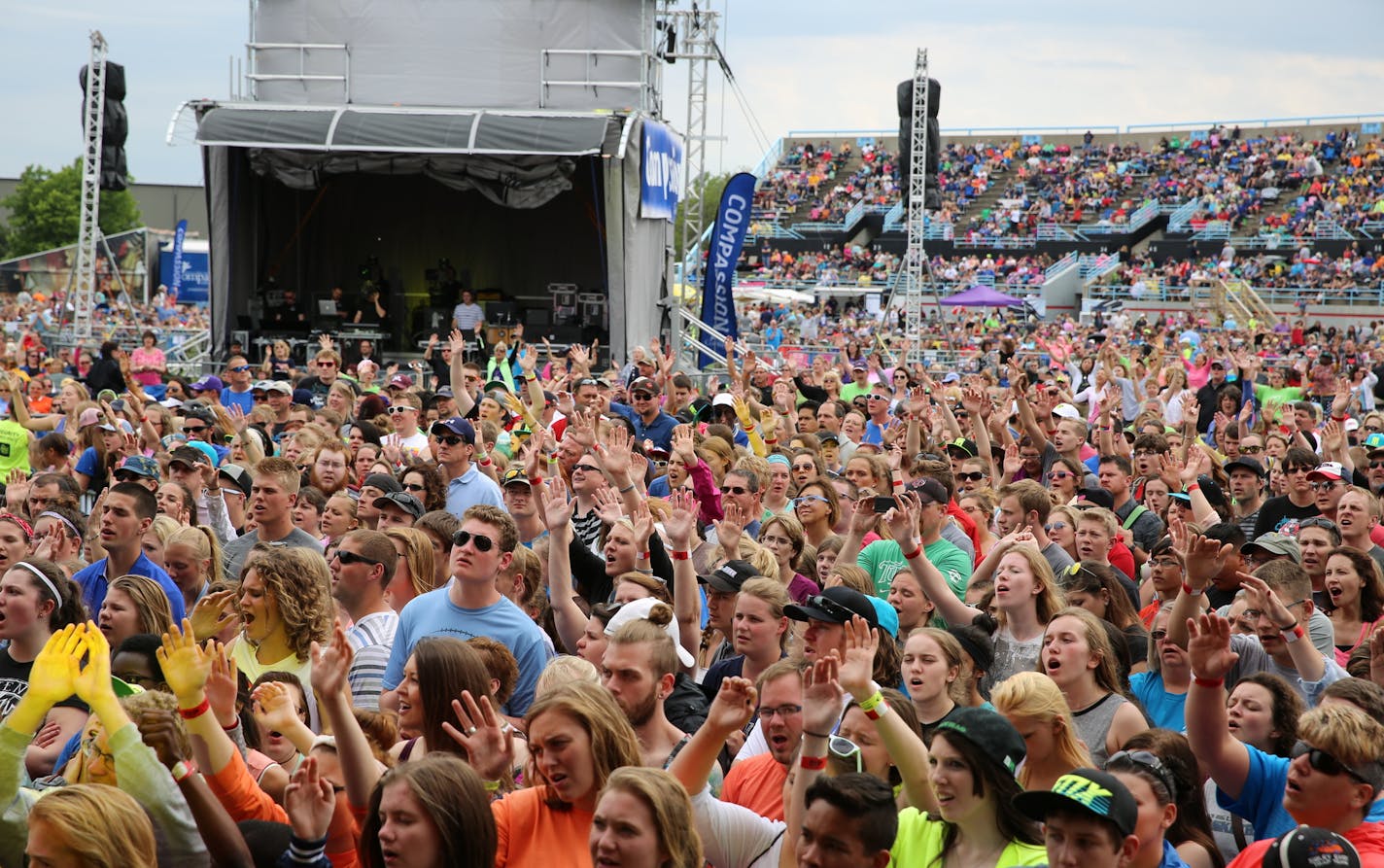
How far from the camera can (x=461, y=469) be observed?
827 cm

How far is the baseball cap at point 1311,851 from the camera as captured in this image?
3.49 metres

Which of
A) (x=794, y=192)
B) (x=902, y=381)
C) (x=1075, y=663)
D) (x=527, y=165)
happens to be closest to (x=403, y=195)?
(x=527, y=165)

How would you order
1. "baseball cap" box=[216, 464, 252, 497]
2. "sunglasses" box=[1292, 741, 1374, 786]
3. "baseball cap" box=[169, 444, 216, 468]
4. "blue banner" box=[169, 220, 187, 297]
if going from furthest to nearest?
"blue banner" box=[169, 220, 187, 297], "baseball cap" box=[216, 464, 252, 497], "baseball cap" box=[169, 444, 216, 468], "sunglasses" box=[1292, 741, 1374, 786]

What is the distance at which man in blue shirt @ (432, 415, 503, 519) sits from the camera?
26.6 ft

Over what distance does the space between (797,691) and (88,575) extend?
3699 mm

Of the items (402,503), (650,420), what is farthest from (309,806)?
(650,420)

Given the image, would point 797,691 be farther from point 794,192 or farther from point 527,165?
point 794,192

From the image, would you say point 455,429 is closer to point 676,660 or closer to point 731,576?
point 731,576

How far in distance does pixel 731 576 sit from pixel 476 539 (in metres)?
1.09

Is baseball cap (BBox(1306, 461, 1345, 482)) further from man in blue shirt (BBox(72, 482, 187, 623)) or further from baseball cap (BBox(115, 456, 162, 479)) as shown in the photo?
baseball cap (BBox(115, 456, 162, 479))

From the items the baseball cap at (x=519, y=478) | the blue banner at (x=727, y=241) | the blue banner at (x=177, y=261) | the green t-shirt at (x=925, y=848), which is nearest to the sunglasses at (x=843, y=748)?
the green t-shirt at (x=925, y=848)

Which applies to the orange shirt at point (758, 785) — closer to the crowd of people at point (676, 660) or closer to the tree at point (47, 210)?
the crowd of people at point (676, 660)

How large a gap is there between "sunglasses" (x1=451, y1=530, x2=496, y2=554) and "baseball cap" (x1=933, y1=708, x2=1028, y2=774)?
2189mm

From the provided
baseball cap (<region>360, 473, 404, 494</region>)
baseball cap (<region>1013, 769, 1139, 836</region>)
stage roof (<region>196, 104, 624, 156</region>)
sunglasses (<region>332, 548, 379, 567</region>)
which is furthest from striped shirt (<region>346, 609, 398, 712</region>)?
stage roof (<region>196, 104, 624, 156</region>)
